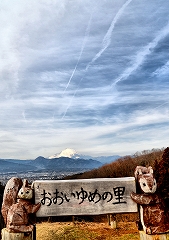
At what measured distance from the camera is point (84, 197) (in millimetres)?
4281

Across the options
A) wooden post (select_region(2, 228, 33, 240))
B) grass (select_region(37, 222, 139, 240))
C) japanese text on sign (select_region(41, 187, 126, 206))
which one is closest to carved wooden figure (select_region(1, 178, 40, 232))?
wooden post (select_region(2, 228, 33, 240))

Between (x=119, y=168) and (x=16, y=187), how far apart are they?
13.6m

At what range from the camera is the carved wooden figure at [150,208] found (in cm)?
406

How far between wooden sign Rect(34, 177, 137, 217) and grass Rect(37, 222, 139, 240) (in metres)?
4.79

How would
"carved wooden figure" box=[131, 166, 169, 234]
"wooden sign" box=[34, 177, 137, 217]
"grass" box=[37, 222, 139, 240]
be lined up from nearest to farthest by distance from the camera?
"carved wooden figure" box=[131, 166, 169, 234], "wooden sign" box=[34, 177, 137, 217], "grass" box=[37, 222, 139, 240]

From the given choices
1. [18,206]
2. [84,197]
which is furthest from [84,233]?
[18,206]

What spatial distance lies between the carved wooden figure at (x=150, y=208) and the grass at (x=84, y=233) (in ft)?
15.5

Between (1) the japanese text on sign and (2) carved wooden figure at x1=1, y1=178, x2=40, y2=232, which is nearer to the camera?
(2) carved wooden figure at x1=1, y1=178, x2=40, y2=232

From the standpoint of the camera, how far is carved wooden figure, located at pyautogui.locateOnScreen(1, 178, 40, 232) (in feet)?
13.4

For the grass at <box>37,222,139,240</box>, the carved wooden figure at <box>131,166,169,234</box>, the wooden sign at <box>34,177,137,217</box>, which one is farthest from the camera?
the grass at <box>37,222,139,240</box>

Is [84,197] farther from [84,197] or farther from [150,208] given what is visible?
[150,208]

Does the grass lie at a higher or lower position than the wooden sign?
lower

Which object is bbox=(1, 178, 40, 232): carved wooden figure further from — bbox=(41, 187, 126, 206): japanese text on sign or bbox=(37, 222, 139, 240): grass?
bbox=(37, 222, 139, 240): grass

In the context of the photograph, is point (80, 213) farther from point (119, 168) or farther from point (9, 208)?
point (119, 168)
